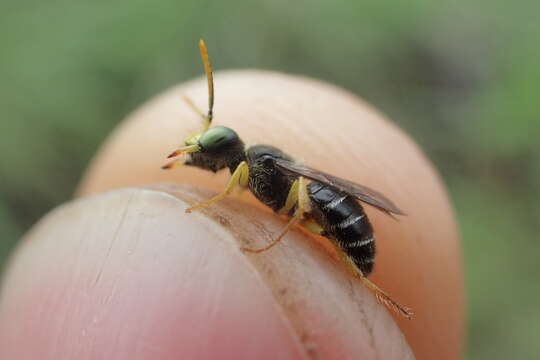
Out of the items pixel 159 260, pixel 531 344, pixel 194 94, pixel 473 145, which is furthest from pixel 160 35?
pixel 531 344

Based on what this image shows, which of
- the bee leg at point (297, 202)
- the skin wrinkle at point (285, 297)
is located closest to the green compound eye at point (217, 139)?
the bee leg at point (297, 202)

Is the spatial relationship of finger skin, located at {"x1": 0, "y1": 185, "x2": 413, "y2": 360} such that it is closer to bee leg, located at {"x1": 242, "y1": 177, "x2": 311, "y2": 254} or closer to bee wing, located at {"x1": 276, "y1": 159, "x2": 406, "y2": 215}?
bee leg, located at {"x1": 242, "y1": 177, "x2": 311, "y2": 254}

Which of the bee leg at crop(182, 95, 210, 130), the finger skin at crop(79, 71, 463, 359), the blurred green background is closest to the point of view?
the finger skin at crop(79, 71, 463, 359)

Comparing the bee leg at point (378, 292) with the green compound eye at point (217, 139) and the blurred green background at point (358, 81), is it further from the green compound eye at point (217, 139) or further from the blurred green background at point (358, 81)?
the blurred green background at point (358, 81)

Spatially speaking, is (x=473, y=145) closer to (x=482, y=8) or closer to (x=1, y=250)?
(x=482, y=8)

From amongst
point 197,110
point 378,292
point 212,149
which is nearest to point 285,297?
point 378,292

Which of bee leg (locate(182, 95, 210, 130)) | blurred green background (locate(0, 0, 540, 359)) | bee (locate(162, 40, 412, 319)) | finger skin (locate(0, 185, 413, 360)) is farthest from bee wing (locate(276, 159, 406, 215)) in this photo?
blurred green background (locate(0, 0, 540, 359))

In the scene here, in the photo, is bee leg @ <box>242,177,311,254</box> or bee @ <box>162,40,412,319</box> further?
bee @ <box>162,40,412,319</box>

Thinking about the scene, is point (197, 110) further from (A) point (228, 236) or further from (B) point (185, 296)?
(B) point (185, 296)
